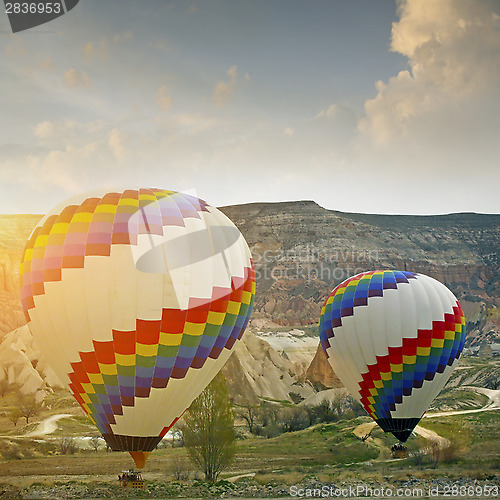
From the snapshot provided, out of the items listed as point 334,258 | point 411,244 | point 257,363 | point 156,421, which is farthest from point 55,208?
point 411,244

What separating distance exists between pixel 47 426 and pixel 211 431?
25125 millimetres

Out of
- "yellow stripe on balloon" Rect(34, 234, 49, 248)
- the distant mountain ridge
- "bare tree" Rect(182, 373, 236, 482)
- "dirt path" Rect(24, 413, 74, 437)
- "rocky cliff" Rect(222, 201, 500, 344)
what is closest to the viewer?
"yellow stripe on balloon" Rect(34, 234, 49, 248)

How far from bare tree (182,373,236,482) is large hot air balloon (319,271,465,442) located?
5975 millimetres

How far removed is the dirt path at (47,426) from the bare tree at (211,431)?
20892 mm

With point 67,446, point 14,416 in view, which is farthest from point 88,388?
point 14,416

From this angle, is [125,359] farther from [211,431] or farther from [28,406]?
[28,406]

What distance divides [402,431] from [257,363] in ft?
141

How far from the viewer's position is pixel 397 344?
29.5m

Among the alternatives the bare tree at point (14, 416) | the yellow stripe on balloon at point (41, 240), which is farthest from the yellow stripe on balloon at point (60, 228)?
the bare tree at point (14, 416)

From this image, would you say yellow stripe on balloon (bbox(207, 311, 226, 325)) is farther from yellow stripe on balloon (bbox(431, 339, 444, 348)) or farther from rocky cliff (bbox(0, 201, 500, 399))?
rocky cliff (bbox(0, 201, 500, 399))

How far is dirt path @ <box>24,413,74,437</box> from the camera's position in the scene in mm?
51031

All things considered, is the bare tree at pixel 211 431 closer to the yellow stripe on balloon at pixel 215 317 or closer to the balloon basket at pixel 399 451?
the balloon basket at pixel 399 451

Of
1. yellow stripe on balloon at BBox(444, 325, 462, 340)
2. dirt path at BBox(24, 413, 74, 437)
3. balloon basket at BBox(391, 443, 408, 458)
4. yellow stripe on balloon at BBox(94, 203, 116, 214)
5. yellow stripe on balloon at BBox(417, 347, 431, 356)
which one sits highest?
yellow stripe on balloon at BBox(94, 203, 116, 214)

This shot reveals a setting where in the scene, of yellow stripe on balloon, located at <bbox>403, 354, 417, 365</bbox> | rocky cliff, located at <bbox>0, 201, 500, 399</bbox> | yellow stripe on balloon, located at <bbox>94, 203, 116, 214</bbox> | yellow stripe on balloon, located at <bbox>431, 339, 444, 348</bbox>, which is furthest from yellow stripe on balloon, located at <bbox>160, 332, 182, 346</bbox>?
rocky cliff, located at <bbox>0, 201, 500, 399</bbox>
